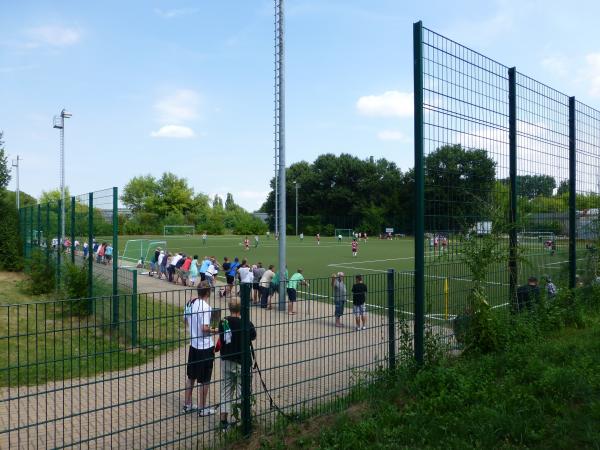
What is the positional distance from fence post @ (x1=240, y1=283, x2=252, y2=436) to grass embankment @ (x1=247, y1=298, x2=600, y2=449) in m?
0.18

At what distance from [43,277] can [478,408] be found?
1426 cm

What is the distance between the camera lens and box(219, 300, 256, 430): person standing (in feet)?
16.1

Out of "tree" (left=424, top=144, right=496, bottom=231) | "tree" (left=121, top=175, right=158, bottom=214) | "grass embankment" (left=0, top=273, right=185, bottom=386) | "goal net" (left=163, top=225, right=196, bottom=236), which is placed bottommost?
"grass embankment" (left=0, top=273, right=185, bottom=386)

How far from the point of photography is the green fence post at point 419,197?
6156 millimetres

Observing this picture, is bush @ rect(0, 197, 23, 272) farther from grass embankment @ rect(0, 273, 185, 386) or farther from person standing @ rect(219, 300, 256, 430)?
person standing @ rect(219, 300, 256, 430)

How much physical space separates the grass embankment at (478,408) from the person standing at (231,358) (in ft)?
1.55

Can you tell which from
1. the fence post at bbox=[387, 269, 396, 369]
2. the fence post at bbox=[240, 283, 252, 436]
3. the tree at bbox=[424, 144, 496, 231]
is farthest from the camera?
the tree at bbox=[424, 144, 496, 231]

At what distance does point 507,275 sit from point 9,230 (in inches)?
814

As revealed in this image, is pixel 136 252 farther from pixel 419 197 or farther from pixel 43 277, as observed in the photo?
pixel 419 197

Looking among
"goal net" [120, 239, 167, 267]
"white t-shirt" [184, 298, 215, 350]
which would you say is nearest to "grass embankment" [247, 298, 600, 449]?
"white t-shirt" [184, 298, 215, 350]

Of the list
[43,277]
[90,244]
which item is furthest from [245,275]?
[90,244]

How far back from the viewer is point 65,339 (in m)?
9.41

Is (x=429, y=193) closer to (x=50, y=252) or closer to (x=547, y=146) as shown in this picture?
(x=547, y=146)

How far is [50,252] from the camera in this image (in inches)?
607
